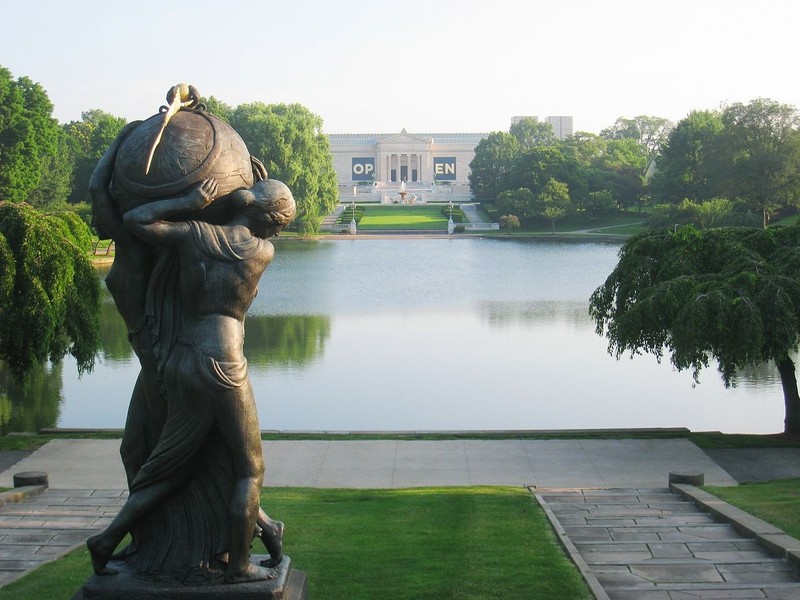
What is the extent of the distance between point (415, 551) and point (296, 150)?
187 feet

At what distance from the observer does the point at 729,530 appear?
30.2ft

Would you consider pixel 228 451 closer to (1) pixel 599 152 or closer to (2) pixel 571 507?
(2) pixel 571 507

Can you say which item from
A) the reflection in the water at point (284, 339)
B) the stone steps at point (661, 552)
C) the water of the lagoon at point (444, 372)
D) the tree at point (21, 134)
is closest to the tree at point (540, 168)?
the water of the lagoon at point (444, 372)

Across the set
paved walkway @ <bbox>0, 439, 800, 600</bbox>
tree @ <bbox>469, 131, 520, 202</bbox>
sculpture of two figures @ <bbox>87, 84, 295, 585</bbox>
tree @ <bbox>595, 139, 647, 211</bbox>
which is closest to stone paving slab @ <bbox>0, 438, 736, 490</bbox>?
paved walkway @ <bbox>0, 439, 800, 600</bbox>

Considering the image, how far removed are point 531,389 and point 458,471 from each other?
8244mm

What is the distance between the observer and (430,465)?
46.0 ft

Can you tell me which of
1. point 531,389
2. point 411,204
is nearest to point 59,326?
point 531,389

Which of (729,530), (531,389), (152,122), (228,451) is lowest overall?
(531,389)

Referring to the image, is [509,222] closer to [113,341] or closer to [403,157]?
[113,341]

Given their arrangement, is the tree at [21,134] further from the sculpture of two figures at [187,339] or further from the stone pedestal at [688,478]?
the sculpture of two figures at [187,339]

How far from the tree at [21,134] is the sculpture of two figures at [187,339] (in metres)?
47.3

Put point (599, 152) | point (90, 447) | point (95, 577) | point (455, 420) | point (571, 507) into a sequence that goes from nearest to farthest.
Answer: point (95, 577) → point (571, 507) → point (90, 447) → point (455, 420) → point (599, 152)

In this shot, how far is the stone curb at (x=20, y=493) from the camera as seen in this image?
10.7 meters

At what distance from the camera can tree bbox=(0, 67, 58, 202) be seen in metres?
50.3
